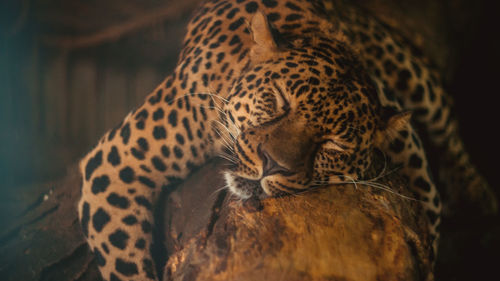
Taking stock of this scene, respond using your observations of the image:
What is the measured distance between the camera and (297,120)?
4.80 ft

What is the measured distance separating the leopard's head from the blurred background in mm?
636

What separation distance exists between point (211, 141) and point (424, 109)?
4.77 ft

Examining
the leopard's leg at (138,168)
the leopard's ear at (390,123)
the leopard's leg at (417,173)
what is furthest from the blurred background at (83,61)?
the leopard's leg at (417,173)

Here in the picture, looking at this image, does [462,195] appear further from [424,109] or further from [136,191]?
[136,191]

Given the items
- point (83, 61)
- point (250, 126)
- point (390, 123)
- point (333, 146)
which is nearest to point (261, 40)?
point (250, 126)

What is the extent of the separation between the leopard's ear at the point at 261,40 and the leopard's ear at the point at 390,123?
0.53 meters

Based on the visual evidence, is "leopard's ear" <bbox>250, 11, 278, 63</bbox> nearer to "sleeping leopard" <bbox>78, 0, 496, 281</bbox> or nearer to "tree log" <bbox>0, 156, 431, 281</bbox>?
"sleeping leopard" <bbox>78, 0, 496, 281</bbox>

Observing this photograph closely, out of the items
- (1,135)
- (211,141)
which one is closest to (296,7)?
(211,141)

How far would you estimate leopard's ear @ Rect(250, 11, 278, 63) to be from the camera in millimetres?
1584

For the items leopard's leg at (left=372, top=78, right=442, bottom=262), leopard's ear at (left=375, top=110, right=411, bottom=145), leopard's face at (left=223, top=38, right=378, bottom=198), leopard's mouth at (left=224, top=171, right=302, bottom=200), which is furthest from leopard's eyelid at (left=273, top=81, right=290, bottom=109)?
leopard's leg at (left=372, top=78, right=442, bottom=262)

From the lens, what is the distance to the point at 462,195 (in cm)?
279

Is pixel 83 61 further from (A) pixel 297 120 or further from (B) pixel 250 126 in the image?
(A) pixel 297 120

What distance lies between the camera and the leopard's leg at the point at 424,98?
7.73 feet

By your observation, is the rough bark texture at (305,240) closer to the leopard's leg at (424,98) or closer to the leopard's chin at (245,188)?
the leopard's chin at (245,188)
